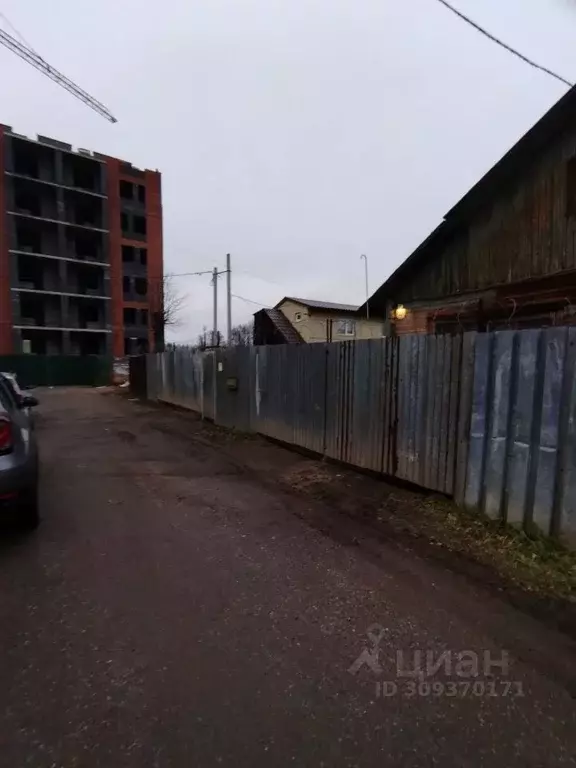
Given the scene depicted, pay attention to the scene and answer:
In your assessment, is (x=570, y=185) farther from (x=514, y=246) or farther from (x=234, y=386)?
(x=234, y=386)

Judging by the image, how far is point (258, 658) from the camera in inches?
102

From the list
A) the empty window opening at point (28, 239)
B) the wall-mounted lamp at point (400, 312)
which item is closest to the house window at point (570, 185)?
the wall-mounted lamp at point (400, 312)

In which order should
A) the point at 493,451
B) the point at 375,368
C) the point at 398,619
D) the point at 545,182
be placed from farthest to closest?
the point at 545,182 → the point at 375,368 → the point at 493,451 → the point at 398,619

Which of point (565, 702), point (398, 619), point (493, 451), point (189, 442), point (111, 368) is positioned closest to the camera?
point (565, 702)

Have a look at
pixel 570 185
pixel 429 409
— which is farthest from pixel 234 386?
pixel 570 185

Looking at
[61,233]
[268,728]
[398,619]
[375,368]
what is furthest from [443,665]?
[61,233]

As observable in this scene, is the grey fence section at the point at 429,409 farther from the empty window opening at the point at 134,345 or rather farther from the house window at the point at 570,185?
the empty window opening at the point at 134,345

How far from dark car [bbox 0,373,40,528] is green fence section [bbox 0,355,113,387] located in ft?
114

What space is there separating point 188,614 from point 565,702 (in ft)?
6.89

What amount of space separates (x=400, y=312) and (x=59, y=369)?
33303 millimetres

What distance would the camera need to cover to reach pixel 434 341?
5.37m

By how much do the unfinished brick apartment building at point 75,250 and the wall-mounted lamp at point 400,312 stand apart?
30868 millimetres

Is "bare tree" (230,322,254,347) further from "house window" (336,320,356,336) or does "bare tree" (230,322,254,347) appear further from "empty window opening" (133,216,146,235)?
"house window" (336,320,356,336)

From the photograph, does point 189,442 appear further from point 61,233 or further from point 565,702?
point 61,233
